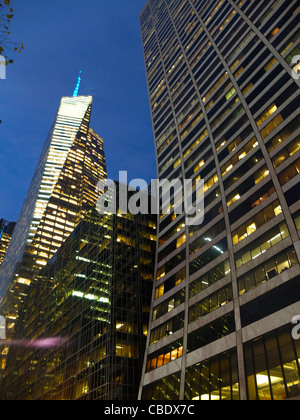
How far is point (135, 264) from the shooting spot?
59344 millimetres

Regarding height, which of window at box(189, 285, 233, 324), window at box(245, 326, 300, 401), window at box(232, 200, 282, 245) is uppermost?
window at box(232, 200, 282, 245)

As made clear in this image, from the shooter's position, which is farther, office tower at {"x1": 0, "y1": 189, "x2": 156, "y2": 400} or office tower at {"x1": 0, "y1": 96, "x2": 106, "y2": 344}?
office tower at {"x1": 0, "y1": 96, "x2": 106, "y2": 344}

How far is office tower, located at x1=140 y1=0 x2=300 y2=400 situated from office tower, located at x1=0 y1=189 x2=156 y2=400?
531cm

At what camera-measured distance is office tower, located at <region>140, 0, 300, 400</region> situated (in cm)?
3134

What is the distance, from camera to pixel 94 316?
174 ft

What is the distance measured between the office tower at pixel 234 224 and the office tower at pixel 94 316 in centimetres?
531

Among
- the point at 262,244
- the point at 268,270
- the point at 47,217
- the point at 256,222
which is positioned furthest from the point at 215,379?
the point at 47,217

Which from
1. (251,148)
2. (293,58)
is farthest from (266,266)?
(293,58)

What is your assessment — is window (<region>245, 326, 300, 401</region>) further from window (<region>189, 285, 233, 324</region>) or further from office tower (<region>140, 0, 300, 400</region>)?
window (<region>189, 285, 233, 324</region>)

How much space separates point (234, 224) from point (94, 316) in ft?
86.1

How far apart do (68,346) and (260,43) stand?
5730cm

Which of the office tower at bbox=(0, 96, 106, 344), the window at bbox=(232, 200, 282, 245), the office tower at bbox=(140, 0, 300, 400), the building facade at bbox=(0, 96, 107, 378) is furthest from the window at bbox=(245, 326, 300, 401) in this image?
the office tower at bbox=(0, 96, 106, 344)

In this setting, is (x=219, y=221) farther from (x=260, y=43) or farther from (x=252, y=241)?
(x=260, y=43)

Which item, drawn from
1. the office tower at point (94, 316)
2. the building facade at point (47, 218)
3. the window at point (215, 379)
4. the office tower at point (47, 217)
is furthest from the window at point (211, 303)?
the office tower at point (47, 217)
